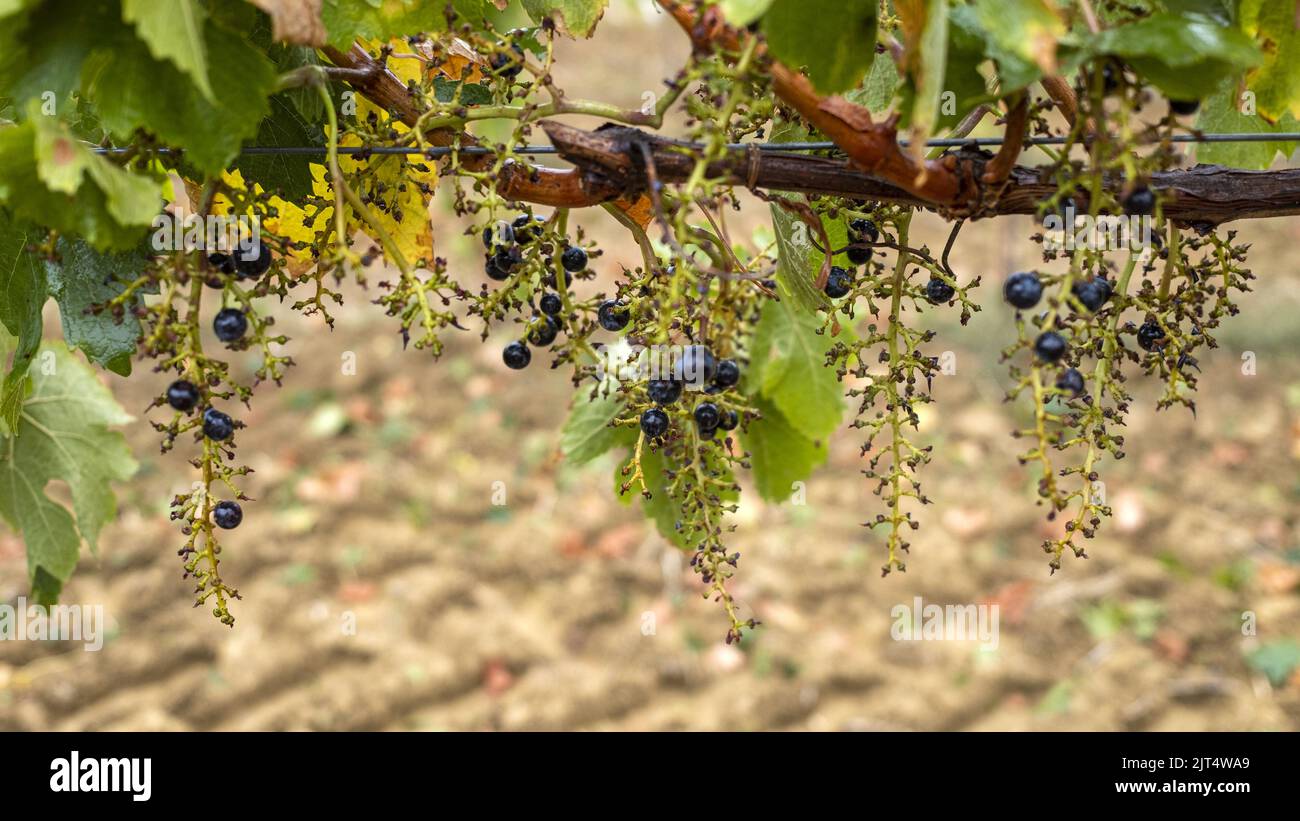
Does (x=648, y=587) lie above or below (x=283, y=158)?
below

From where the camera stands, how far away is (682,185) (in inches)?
40.4

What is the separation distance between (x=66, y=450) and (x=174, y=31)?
A: 0.96 metres

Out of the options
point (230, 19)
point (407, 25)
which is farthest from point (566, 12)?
point (230, 19)

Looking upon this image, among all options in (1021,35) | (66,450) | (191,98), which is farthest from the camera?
(66,450)

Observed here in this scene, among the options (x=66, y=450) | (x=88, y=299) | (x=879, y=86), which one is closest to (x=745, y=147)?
(x=879, y=86)

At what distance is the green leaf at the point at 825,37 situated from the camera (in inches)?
35.2

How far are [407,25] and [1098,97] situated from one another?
0.57 meters

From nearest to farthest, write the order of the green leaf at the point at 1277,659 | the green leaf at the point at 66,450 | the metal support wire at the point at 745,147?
the metal support wire at the point at 745,147
the green leaf at the point at 66,450
the green leaf at the point at 1277,659

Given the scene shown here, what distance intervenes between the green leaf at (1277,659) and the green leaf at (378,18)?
11.6 ft

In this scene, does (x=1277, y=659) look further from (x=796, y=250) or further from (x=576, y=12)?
(x=576, y=12)

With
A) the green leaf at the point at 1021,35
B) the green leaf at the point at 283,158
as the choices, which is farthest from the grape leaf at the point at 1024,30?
the green leaf at the point at 283,158

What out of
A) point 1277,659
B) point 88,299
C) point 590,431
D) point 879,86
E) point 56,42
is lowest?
point 1277,659

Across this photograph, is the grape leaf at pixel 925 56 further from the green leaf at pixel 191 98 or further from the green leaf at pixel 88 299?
the green leaf at pixel 88 299

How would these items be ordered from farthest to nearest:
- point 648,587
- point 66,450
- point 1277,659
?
1. point 648,587
2. point 1277,659
3. point 66,450
